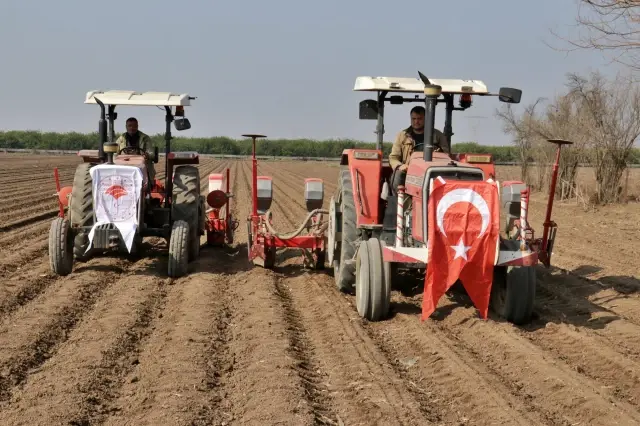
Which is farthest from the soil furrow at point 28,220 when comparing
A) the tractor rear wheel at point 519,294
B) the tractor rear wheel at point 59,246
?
the tractor rear wheel at point 519,294

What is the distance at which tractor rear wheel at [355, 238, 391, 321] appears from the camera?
267 inches

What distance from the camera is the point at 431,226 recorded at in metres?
6.35

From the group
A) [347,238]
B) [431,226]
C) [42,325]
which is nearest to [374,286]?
[431,226]

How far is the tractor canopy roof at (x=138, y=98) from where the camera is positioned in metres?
9.70

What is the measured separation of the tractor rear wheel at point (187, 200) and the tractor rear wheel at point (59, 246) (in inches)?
51.3

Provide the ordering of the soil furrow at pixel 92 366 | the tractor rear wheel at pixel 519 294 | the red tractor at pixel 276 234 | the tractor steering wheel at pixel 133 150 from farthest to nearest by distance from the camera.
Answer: the tractor steering wheel at pixel 133 150
the red tractor at pixel 276 234
the tractor rear wheel at pixel 519 294
the soil furrow at pixel 92 366

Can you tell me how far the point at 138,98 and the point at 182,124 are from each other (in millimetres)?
675

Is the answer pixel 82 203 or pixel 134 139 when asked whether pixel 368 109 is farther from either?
pixel 134 139

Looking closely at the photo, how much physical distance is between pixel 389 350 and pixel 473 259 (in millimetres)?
1043

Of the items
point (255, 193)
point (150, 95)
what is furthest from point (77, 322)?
point (150, 95)

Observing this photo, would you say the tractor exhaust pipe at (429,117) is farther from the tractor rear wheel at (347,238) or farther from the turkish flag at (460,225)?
the tractor rear wheel at (347,238)

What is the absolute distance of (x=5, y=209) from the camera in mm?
15164

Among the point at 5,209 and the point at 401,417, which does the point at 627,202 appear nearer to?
the point at 5,209

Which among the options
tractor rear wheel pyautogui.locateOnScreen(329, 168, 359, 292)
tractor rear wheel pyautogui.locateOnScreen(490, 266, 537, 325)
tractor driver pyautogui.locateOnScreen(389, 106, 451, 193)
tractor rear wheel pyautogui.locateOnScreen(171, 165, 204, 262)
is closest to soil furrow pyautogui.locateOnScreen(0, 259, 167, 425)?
tractor rear wheel pyautogui.locateOnScreen(171, 165, 204, 262)
